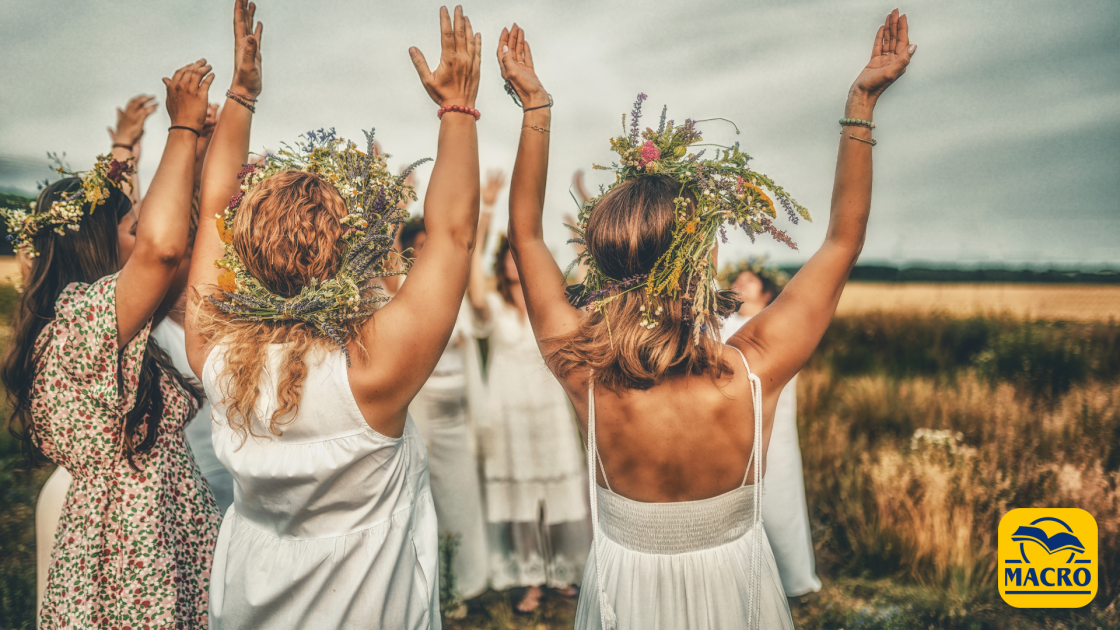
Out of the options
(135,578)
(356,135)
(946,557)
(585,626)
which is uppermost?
(356,135)

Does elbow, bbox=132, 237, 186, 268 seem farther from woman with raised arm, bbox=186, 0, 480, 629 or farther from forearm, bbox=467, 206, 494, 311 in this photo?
forearm, bbox=467, 206, 494, 311

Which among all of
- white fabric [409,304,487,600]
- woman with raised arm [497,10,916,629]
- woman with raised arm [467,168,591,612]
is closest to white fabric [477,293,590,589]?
woman with raised arm [467,168,591,612]

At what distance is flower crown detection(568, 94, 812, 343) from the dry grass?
2.38 m

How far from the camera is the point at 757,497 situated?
172 cm

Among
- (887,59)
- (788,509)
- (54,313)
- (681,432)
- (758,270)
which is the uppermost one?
(887,59)

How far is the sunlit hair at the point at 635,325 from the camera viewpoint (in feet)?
5.37

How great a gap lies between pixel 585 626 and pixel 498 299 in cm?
240

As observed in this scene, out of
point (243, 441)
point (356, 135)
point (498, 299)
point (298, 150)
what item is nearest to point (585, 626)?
point (243, 441)

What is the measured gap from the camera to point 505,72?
6.58 feet

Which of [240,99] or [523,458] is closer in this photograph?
[240,99]

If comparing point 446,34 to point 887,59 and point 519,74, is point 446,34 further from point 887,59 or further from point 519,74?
point 887,59

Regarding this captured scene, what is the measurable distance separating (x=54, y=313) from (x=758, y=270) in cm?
374

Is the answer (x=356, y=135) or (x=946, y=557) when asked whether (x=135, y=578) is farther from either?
(x=946, y=557)

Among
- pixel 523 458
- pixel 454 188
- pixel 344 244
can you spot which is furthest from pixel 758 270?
pixel 344 244
